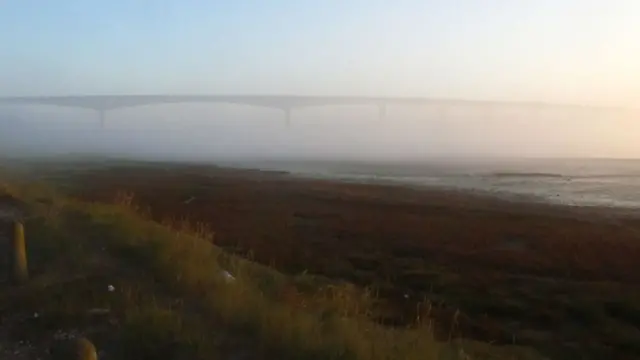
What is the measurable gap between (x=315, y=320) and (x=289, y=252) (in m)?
9.75

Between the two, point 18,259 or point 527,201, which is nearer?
point 18,259

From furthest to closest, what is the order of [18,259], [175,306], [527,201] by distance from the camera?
1. [527,201]
2. [18,259]
3. [175,306]

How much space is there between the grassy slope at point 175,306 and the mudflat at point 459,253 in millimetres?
1891

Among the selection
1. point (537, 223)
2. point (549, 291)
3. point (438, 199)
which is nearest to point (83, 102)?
point (438, 199)

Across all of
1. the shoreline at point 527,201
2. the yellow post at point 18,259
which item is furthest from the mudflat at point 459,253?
the yellow post at point 18,259

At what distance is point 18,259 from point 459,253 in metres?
12.8

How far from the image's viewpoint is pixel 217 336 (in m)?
7.10

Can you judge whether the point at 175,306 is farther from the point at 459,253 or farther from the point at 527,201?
the point at 527,201

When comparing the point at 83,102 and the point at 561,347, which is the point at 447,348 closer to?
the point at 561,347

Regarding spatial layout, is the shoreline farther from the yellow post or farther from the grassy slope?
the yellow post

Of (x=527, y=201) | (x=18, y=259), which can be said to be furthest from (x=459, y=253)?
(x=527, y=201)

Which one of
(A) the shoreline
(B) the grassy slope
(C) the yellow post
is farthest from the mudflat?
(C) the yellow post

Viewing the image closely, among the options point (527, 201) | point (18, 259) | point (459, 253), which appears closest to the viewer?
point (18, 259)

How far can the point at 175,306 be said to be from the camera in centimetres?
812
